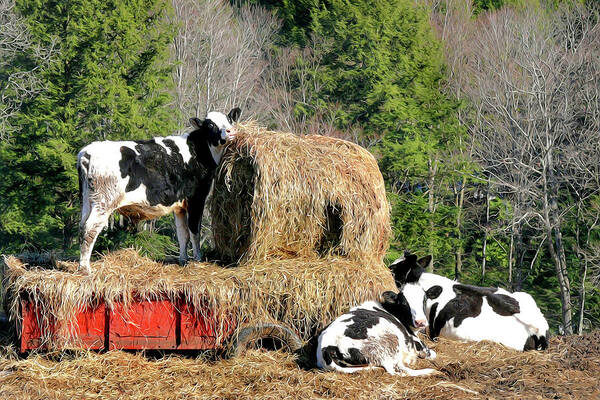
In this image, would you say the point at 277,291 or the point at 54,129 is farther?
the point at 54,129

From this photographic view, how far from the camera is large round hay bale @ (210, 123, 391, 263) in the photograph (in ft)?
27.9

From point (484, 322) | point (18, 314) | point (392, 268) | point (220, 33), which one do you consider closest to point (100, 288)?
point (18, 314)

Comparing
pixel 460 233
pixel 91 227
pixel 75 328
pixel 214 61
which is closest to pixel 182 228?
pixel 91 227

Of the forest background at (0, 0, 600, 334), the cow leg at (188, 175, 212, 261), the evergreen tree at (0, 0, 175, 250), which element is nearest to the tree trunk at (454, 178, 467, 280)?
the forest background at (0, 0, 600, 334)

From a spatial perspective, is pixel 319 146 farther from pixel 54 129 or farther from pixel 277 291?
pixel 54 129

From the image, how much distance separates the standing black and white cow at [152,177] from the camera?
27.2 feet

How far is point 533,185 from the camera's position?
87.5 feet

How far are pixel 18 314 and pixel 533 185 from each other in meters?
22.4

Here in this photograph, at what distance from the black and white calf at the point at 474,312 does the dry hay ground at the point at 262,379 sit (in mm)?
851

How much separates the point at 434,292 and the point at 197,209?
3.23m

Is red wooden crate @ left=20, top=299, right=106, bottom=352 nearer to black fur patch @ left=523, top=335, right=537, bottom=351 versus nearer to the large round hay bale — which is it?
the large round hay bale

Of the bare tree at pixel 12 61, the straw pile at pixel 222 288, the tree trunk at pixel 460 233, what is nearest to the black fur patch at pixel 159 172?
the straw pile at pixel 222 288

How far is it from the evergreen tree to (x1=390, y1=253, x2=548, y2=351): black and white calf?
1226 cm

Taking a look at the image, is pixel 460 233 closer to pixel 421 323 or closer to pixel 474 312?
pixel 474 312
